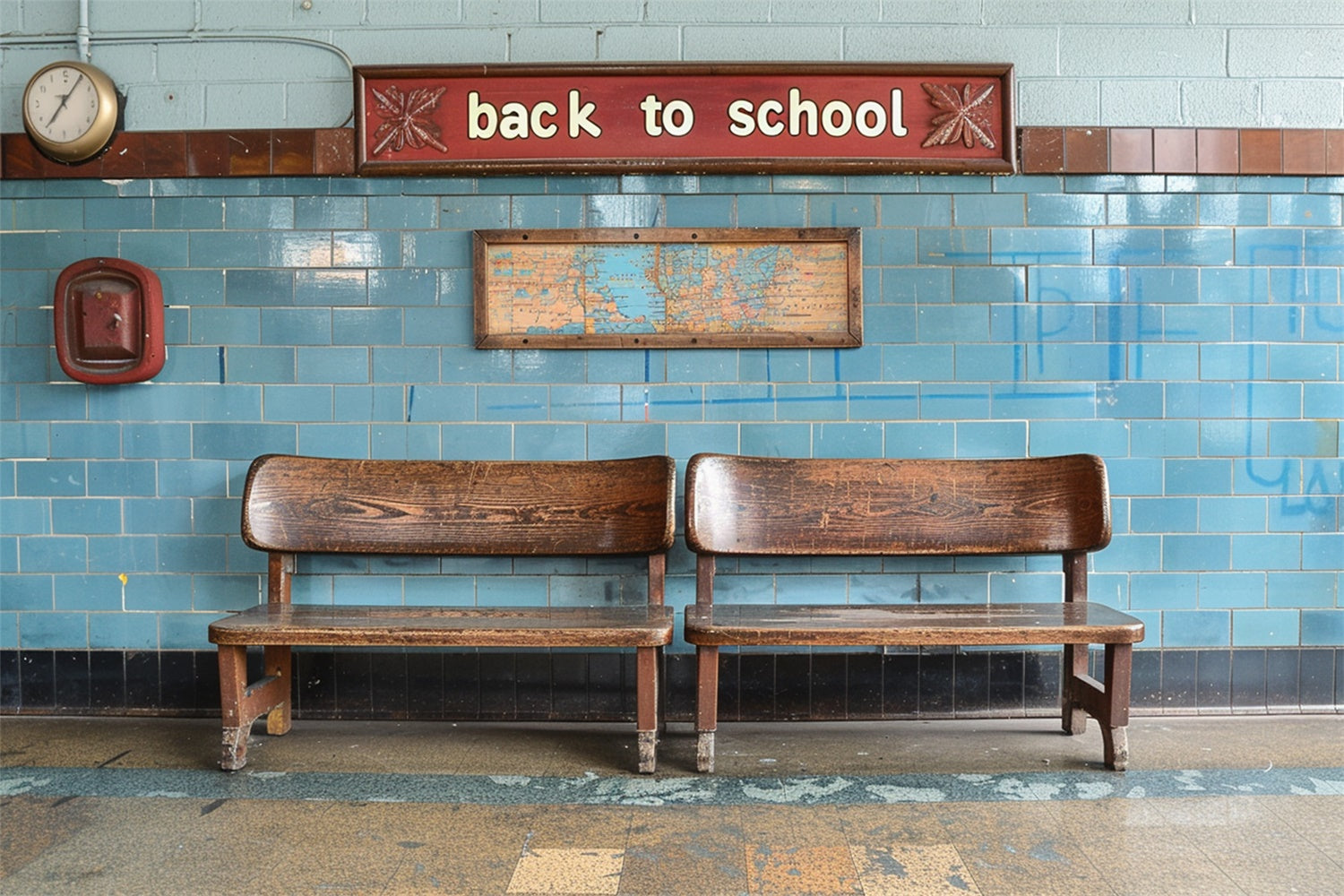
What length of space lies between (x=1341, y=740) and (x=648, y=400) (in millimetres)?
2517

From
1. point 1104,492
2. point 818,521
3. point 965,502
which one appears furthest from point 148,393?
point 1104,492

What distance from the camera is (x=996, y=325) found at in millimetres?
3197

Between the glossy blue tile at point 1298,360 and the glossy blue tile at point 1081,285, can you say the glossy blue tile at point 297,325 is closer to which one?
the glossy blue tile at point 1081,285

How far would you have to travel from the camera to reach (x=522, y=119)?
3.17 m

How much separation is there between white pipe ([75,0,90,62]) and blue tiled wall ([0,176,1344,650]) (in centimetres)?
49

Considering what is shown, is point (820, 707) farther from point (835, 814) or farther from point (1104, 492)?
point (1104, 492)

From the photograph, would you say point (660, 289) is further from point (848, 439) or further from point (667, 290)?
point (848, 439)

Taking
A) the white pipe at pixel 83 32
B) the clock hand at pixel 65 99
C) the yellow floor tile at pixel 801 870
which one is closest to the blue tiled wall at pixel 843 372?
the clock hand at pixel 65 99

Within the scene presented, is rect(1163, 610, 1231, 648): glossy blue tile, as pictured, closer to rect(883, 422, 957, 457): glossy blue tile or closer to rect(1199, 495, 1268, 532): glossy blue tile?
rect(1199, 495, 1268, 532): glossy blue tile

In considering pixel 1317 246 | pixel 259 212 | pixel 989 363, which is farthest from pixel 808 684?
pixel 259 212

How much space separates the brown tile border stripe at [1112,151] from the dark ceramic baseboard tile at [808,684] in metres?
1.70

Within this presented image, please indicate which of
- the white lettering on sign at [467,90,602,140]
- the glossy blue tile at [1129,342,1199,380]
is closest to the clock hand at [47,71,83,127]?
the white lettering on sign at [467,90,602,140]

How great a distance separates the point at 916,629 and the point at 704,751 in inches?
27.7

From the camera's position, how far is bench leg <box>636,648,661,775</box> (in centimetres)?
260
